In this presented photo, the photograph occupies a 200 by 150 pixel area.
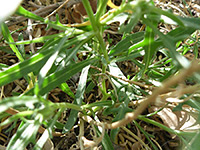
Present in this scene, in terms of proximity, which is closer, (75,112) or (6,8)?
(6,8)

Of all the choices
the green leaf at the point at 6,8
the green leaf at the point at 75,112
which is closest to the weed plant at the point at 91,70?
the green leaf at the point at 75,112

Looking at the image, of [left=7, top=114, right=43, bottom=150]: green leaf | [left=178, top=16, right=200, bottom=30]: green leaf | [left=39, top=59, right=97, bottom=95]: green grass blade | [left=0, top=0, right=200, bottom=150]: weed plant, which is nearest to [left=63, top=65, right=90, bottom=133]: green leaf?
[left=0, top=0, right=200, bottom=150]: weed plant

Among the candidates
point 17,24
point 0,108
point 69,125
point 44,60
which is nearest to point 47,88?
point 44,60

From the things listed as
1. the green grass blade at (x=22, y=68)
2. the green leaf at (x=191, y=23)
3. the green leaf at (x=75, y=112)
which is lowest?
the green leaf at (x=75, y=112)

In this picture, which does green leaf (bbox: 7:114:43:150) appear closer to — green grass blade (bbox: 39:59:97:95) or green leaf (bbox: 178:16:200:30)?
green grass blade (bbox: 39:59:97:95)

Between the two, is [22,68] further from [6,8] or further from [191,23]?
[191,23]

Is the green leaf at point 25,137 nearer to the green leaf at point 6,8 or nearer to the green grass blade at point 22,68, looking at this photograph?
the green grass blade at point 22,68

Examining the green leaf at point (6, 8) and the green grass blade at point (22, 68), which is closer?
the green leaf at point (6, 8)

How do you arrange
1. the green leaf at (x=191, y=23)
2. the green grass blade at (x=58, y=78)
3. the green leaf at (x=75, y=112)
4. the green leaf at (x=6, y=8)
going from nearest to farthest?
the green leaf at (x=6, y=8) → the green leaf at (x=191, y=23) → the green grass blade at (x=58, y=78) → the green leaf at (x=75, y=112)

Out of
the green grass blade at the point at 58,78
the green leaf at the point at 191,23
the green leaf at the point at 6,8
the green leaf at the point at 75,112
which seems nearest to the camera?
the green leaf at the point at 6,8

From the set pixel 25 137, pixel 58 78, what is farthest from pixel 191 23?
pixel 25 137

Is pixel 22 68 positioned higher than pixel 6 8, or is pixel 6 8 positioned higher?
pixel 6 8

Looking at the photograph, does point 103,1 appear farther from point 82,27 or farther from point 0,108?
point 0,108
